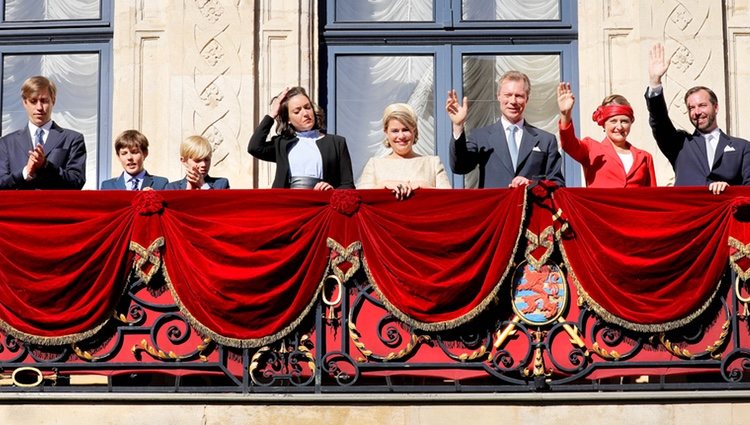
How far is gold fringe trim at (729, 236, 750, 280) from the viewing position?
10.1m

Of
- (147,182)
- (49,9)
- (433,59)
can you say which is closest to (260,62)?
(433,59)

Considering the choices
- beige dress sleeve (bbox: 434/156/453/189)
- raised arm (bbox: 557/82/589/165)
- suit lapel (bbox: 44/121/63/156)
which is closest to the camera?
raised arm (bbox: 557/82/589/165)

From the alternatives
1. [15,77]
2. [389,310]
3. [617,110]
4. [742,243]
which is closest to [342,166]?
[389,310]

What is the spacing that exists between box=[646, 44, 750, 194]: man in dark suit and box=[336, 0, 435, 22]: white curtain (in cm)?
334

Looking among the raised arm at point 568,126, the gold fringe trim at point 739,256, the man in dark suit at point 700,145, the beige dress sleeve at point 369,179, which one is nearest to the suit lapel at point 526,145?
the raised arm at point 568,126

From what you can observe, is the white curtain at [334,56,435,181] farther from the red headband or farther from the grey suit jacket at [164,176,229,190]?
the red headband

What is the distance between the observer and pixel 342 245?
10.2 m

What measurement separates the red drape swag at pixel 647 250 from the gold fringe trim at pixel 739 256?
56 mm

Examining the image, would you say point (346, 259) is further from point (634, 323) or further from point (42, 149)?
point (42, 149)

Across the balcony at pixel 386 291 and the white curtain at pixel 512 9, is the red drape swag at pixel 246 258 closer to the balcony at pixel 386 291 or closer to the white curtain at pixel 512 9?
the balcony at pixel 386 291

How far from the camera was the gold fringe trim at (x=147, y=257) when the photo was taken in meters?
10.2

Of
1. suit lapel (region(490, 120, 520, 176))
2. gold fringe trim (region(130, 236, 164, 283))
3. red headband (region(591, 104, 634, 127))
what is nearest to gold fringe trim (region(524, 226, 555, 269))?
suit lapel (region(490, 120, 520, 176))

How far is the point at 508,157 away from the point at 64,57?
191 inches

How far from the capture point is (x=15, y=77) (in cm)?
1354
